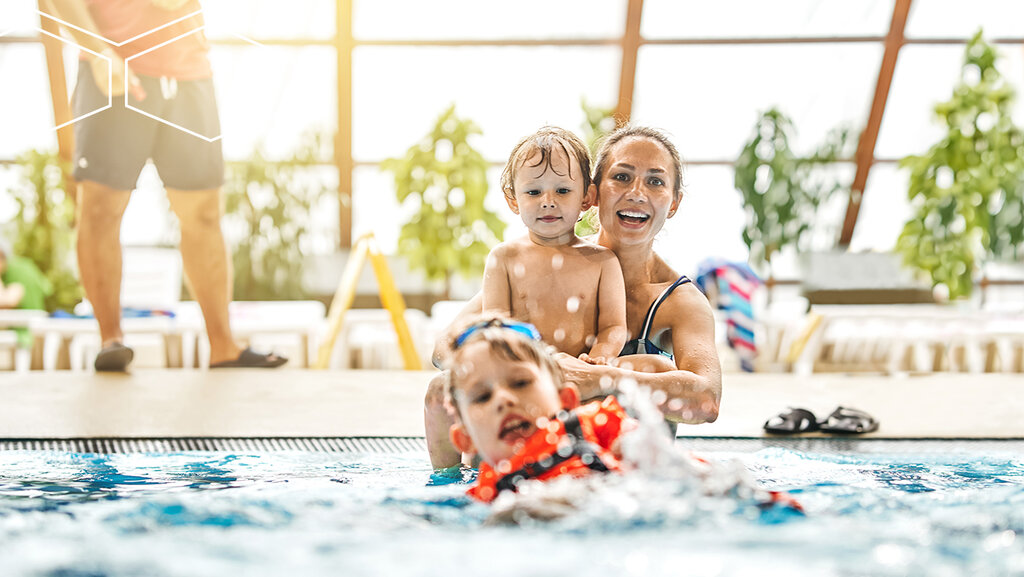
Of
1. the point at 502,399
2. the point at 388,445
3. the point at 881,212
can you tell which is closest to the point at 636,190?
the point at 502,399

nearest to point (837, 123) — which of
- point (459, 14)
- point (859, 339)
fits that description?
point (859, 339)

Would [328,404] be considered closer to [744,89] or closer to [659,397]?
[659,397]

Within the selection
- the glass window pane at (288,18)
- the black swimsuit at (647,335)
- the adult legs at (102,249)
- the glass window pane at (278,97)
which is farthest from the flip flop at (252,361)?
the glass window pane at (288,18)

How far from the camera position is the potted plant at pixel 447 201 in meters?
6.71

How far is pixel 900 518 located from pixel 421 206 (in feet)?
18.3

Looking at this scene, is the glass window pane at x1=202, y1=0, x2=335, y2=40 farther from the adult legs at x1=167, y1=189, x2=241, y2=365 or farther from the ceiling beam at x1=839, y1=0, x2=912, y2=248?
the ceiling beam at x1=839, y1=0, x2=912, y2=248

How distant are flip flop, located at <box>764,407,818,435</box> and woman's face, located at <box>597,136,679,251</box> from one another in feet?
3.83

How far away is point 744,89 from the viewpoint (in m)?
8.09

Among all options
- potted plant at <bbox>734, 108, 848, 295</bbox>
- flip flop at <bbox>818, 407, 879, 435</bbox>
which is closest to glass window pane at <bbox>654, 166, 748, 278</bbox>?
potted plant at <bbox>734, 108, 848, 295</bbox>

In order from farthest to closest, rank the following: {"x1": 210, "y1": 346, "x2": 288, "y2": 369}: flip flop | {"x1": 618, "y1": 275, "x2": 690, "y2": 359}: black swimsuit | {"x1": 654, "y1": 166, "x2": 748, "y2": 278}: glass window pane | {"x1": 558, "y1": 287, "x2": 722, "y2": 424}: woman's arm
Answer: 1. {"x1": 654, "y1": 166, "x2": 748, "y2": 278}: glass window pane
2. {"x1": 210, "y1": 346, "x2": 288, "y2": 369}: flip flop
3. {"x1": 618, "y1": 275, "x2": 690, "y2": 359}: black swimsuit
4. {"x1": 558, "y1": 287, "x2": 722, "y2": 424}: woman's arm

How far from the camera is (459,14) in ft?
25.1

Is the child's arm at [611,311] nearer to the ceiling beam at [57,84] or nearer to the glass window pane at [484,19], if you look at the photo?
the ceiling beam at [57,84]

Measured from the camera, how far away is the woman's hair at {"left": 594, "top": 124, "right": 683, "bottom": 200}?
2.05 metres

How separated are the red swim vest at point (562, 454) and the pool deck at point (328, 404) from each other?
126 centimetres
